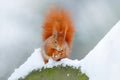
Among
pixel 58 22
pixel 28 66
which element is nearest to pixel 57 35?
pixel 58 22

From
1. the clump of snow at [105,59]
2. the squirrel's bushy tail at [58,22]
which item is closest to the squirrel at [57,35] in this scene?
the squirrel's bushy tail at [58,22]

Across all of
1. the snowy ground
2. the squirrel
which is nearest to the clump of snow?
the snowy ground

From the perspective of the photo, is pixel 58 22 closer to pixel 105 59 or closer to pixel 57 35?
pixel 57 35

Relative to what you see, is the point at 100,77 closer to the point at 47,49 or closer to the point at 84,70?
the point at 84,70

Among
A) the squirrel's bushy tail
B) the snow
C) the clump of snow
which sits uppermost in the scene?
the squirrel's bushy tail

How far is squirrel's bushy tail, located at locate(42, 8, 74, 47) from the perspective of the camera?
1.58 m

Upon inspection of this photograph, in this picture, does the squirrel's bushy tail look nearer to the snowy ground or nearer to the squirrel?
the squirrel

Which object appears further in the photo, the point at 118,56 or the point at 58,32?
the point at 58,32

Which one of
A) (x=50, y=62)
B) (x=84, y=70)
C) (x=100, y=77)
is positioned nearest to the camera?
(x=100, y=77)

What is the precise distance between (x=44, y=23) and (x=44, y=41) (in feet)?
0.23

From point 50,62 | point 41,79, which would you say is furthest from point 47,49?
point 41,79

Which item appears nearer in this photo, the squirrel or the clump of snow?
the clump of snow

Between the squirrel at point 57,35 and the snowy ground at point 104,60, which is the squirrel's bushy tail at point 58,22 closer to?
the squirrel at point 57,35

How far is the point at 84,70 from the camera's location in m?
1.43
